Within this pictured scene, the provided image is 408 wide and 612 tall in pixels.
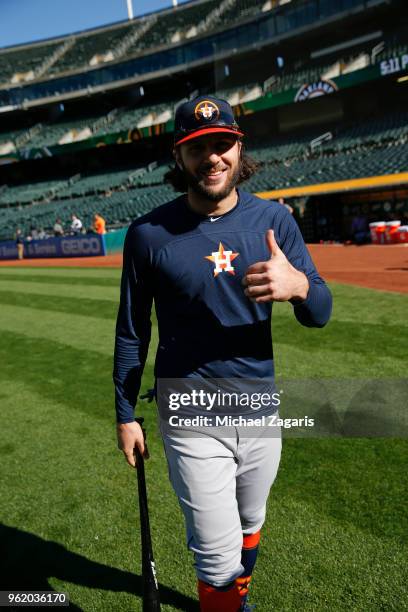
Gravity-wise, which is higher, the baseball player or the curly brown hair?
the curly brown hair

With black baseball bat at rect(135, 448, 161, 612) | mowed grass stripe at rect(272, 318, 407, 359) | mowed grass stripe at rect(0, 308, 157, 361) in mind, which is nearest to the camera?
black baseball bat at rect(135, 448, 161, 612)

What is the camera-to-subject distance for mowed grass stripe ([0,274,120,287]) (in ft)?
48.5

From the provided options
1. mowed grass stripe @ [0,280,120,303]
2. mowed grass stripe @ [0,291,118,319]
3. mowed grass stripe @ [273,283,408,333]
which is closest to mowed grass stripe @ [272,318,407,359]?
mowed grass stripe @ [273,283,408,333]

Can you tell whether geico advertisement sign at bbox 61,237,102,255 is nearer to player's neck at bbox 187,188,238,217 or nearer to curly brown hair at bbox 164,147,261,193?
curly brown hair at bbox 164,147,261,193

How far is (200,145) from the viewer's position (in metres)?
2.20

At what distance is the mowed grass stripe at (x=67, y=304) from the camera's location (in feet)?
35.4

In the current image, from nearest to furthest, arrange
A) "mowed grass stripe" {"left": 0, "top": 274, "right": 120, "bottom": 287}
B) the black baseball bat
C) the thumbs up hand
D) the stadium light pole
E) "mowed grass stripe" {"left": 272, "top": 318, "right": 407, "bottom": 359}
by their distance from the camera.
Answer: the thumbs up hand → the black baseball bat → "mowed grass stripe" {"left": 272, "top": 318, "right": 407, "bottom": 359} → "mowed grass stripe" {"left": 0, "top": 274, "right": 120, "bottom": 287} → the stadium light pole

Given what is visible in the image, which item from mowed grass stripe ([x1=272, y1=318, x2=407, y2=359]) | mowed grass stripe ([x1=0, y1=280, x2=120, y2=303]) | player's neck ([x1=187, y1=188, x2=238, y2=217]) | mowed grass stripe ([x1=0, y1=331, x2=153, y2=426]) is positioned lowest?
mowed grass stripe ([x1=0, y1=331, x2=153, y2=426])

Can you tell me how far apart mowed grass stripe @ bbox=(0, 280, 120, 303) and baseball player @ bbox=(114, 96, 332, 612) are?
9749 mm

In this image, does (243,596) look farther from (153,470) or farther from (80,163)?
(80,163)

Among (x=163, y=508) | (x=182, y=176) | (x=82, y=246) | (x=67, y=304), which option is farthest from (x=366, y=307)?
(x=82, y=246)

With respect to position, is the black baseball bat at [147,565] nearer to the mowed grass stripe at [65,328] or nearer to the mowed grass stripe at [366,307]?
the mowed grass stripe at [65,328]

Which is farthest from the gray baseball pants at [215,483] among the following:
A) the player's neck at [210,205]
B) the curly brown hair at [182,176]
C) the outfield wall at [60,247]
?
the outfield wall at [60,247]

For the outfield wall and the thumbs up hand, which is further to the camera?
the outfield wall
